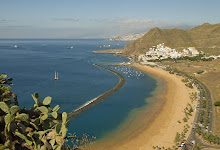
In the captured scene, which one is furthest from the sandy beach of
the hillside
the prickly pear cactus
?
the hillside

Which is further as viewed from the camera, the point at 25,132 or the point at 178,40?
the point at 178,40

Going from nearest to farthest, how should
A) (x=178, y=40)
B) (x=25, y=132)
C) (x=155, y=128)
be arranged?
1. (x=25, y=132)
2. (x=155, y=128)
3. (x=178, y=40)

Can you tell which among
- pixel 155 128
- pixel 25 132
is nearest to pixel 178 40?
pixel 155 128

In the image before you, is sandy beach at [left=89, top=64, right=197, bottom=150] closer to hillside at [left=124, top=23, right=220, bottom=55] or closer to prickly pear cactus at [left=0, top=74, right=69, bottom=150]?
prickly pear cactus at [left=0, top=74, right=69, bottom=150]

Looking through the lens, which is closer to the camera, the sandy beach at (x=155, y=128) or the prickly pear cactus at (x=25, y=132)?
the prickly pear cactus at (x=25, y=132)

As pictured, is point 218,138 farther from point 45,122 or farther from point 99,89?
point 99,89

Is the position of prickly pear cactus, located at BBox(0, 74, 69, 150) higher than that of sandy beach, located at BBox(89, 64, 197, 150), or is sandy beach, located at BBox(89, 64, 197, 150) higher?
prickly pear cactus, located at BBox(0, 74, 69, 150)

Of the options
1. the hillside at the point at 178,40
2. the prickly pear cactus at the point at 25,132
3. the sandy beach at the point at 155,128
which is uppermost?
the hillside at the point at 178,40

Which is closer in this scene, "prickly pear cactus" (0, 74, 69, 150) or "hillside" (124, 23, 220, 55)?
"prickly pear cactus" (0, 74, 69, 150)

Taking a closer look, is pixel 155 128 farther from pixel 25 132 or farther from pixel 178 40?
pixel 178 40

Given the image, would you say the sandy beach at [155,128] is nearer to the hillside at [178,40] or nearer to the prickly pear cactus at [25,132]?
the prickly pear cactus at [25,132]

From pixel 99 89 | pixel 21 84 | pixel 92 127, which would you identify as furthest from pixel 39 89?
pixel 92 127

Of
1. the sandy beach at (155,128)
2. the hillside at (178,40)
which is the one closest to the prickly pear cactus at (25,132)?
the sandy beach at (155,128)
